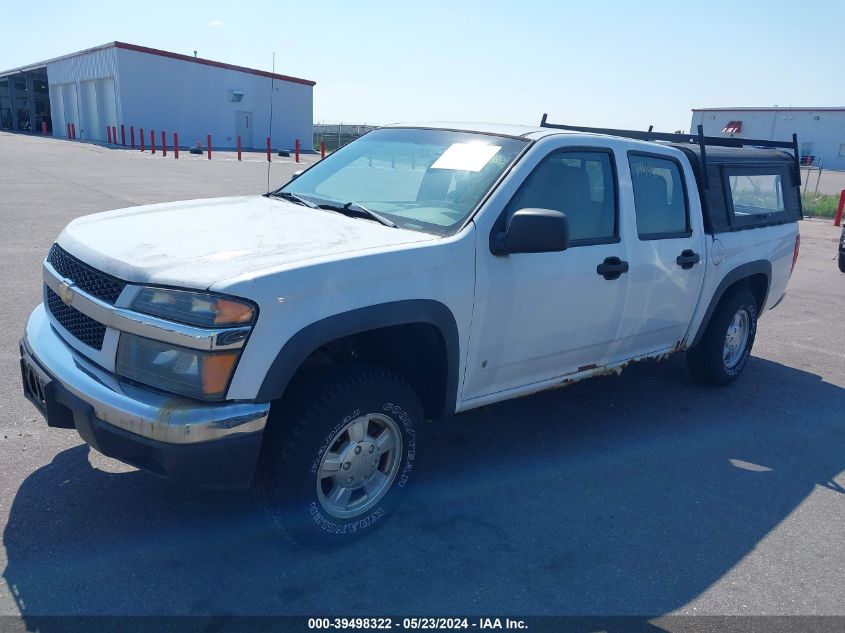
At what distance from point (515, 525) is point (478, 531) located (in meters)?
0.21

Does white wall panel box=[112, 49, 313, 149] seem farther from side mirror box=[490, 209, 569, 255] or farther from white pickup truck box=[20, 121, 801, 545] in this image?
side mirror box=[490, 209, 569, 255]

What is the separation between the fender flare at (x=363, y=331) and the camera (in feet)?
8.85

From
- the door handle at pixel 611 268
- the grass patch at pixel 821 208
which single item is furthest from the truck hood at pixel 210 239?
the grass patch at pixel 821 208

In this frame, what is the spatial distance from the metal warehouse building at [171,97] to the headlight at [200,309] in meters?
38.6

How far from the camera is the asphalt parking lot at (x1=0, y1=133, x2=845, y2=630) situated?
289 centimetres

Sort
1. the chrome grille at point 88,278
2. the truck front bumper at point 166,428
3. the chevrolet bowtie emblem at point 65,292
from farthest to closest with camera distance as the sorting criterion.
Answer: the chevrolet bowtie emblem at point 65,292
the chrome grille at point 88,278
the truck front bumper at point 166,428

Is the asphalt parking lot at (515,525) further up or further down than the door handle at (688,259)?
further down

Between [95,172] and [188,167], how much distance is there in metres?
4.35

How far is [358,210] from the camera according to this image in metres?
3.67

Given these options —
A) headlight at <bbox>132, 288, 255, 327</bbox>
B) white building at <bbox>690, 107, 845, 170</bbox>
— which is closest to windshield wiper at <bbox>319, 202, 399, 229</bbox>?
headlight at <bbox>132, 288, 255, 327</bbox>

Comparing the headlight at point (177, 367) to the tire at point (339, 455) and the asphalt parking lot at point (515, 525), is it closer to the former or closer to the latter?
the tire at point (339, 455)

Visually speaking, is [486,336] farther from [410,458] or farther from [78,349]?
[78,349]

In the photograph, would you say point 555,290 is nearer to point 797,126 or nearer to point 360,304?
point 360,304

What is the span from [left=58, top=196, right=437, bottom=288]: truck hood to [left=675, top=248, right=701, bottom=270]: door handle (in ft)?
6.90
